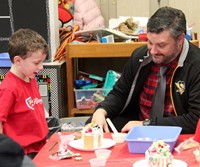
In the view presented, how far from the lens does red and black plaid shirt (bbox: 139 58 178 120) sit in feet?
7.57

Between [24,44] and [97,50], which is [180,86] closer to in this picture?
[24,44]

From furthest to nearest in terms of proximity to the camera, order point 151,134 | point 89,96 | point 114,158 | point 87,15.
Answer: point 87,15 < point 89,96 < point 151,134 < point 114,158

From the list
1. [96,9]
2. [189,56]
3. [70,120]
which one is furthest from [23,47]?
[96,9]

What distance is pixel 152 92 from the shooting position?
2.43 m

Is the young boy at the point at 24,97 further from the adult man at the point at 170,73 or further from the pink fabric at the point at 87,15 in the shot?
the pink fabric at the point at 87,15

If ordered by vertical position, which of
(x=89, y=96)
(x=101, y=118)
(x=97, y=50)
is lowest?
(x=89, y=96)

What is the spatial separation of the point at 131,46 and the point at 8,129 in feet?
5.02

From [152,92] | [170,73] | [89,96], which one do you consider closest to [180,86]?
[170,73]

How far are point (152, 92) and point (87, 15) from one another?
1657 mm

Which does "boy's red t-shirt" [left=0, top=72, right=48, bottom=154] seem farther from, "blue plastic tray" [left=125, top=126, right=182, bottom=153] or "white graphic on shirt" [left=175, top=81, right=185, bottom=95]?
"white graphic on shirt" [left=175, top=81, right=185, bottom=95]

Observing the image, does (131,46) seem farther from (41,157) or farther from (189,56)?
(41,157)

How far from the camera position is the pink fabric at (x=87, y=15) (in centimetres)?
385

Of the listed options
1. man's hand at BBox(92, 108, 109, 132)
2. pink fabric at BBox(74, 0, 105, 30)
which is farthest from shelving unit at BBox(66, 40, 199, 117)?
man's hand at BBox(92, 108, 109, 132)

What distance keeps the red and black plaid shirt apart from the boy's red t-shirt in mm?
630
